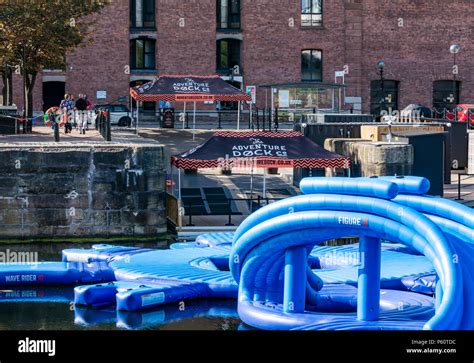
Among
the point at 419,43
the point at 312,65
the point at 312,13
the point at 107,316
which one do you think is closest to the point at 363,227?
the point at 107,316

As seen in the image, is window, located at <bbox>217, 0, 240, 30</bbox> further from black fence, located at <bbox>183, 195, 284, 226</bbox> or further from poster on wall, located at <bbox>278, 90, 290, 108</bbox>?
black fence, located at <bbox>183, 195, 284, 226</bbox>

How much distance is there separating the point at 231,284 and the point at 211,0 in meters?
40.3

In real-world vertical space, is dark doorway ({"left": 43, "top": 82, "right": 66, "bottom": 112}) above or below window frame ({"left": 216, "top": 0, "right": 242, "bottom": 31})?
below

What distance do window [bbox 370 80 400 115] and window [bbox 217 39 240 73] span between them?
8038 millimetres

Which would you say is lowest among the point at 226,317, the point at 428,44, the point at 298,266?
the point at 226,317

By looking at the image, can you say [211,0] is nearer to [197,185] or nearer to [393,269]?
[197,185]

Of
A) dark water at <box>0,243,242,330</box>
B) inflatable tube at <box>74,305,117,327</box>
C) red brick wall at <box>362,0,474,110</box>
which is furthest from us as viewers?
red brick wall at <box>362,0,474,110</box>

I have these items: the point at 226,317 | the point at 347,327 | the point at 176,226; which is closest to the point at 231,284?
the point at 226,317

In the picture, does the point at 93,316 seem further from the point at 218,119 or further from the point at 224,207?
the point at 218,119

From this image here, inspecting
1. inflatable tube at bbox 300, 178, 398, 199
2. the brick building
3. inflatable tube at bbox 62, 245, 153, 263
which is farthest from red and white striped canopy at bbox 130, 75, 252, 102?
inflatable tube at bbox 300, 178, 398, 199

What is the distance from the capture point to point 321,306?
62.2 ft

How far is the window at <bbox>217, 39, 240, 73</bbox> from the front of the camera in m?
60.9

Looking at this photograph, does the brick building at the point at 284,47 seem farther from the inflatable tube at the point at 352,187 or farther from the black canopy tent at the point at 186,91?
the inflatable tube at the point at 352,187

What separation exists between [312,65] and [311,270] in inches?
1688
